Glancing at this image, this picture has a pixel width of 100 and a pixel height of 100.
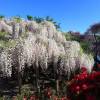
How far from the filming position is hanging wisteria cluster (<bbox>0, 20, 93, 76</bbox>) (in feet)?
56.5

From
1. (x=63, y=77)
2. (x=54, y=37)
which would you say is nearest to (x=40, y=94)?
(x=63, y=77)

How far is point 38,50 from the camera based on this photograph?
19000 mm

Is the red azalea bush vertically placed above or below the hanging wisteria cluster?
below

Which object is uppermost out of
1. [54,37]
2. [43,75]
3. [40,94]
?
[54,37]

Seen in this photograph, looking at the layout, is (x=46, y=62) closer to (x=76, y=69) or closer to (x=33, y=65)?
(x=33, y=65)

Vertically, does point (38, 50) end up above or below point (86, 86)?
above

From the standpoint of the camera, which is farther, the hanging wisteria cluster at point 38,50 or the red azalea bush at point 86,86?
the hanging wisteria cluster at point 38,50

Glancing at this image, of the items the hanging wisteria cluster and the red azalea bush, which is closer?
the red azalea bush

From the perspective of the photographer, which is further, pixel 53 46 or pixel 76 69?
pixel 76 69

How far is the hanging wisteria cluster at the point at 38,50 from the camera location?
679 inches

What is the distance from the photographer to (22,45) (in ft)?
56.7

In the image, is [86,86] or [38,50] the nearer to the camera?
[86,86]

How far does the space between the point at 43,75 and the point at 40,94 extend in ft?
21.8

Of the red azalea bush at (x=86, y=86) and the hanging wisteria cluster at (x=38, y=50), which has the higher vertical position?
the hanging wisteria cluster at (x=38, y=50)
